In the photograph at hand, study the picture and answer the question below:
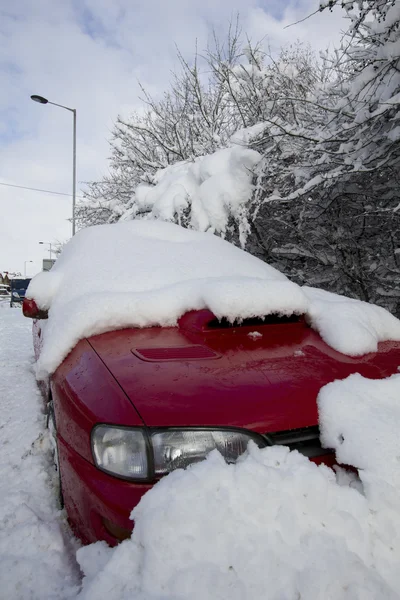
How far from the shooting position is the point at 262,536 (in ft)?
3.29

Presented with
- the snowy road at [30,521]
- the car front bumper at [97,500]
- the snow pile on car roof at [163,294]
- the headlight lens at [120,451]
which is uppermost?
the snow pile on car roof at [163,294]

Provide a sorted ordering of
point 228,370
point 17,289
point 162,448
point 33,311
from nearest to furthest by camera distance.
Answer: point 162,448 < point 228,370 < point 33,311 < point 17,289

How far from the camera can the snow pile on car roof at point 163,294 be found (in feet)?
5.95

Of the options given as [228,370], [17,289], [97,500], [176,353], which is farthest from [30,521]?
[17,289]

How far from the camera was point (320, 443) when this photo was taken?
4.18 feet

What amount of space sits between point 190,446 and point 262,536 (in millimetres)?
312

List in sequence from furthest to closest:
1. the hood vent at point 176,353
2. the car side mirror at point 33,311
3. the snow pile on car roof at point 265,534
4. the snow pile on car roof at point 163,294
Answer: the car side mirror at point 33,311 → the snow pile on car roof at point 163,294 → the hood vent at point 176,353 → the snow pile on car roof at point 265,534

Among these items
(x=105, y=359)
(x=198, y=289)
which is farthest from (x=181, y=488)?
(x=198, y=289)

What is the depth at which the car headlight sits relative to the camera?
1166 mm

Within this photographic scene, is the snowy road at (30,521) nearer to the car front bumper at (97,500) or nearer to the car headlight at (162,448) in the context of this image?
the car front bumper at (97,500)

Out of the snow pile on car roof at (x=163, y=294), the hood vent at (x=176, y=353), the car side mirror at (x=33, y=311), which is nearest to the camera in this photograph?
the hood vent at (x=176, y=353)

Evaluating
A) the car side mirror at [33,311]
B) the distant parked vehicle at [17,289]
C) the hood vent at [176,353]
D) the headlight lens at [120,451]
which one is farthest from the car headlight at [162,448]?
the distant parked vehicle at [17,289]

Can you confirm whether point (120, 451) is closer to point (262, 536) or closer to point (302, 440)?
point (262, 536)

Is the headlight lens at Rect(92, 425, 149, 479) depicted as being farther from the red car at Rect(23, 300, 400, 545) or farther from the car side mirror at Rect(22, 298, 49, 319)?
the car side mirror at Rect(22, 298, 49, 319)
